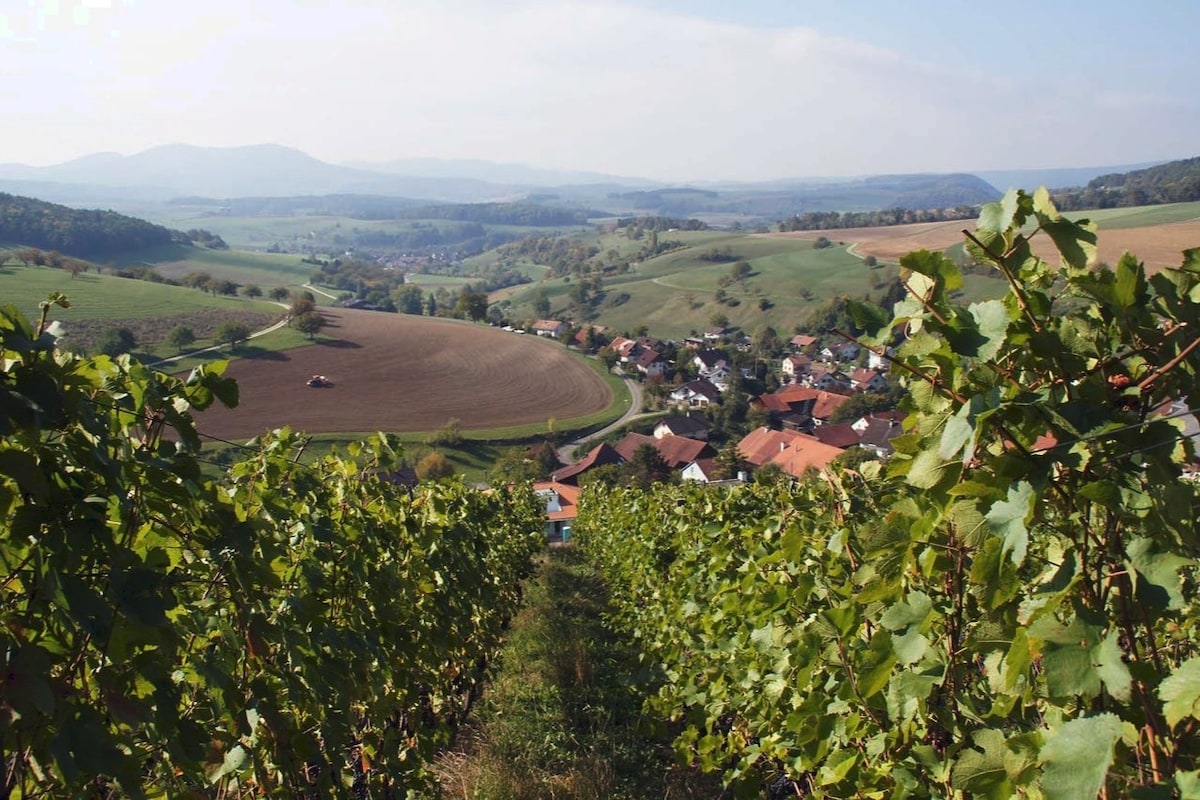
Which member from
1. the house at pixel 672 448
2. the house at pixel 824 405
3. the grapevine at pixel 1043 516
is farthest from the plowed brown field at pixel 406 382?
the grapevine at pixel 1043 516

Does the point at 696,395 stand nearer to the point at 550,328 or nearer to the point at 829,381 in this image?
the point at 829,381

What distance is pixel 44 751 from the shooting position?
5.88ft

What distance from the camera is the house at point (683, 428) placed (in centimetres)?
5419

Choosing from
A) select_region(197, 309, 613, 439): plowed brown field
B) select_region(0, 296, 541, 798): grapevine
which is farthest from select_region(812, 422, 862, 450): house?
select_region(0, 296, 541, 798): grapevine

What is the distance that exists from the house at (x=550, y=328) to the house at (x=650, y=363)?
11754 mm

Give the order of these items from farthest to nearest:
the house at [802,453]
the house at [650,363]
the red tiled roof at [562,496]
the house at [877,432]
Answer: the house at [650,363] < the house at [877,432] < the house at [802,453] < the red tiled roof at [562,496]

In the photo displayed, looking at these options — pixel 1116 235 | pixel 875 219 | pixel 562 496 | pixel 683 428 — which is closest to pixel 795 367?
pixel 683 428

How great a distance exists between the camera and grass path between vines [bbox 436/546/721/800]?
5.24 m

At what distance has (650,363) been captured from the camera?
7169cm

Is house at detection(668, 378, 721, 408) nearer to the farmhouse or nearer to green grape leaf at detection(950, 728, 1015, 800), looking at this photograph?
the farmhouse

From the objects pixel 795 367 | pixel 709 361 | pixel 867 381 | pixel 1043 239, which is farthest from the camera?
pixel 709 361

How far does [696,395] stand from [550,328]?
26454mm

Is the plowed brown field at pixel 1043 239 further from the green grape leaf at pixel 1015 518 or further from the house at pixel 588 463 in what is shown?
the house at pixel 588 463

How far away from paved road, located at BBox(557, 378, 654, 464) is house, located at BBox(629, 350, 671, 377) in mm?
2024
